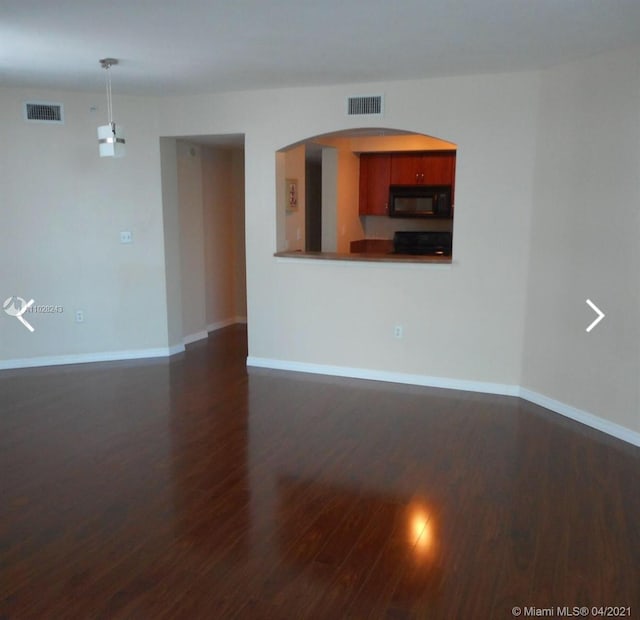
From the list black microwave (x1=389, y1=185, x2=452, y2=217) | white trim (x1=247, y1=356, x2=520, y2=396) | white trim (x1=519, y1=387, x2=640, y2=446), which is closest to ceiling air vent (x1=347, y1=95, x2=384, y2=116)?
white trim (x1=247, y1=356, x2=520, y2=396)

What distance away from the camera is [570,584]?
2.42m

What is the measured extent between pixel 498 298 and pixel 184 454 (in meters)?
2.83

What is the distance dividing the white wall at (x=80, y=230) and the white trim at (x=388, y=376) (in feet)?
4.44

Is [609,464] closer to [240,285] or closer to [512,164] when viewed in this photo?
[512,164]

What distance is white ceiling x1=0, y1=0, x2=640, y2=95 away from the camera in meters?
3.05

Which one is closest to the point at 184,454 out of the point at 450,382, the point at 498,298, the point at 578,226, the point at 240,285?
the point at 450,382

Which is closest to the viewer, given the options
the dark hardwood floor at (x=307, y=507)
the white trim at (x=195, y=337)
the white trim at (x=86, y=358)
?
the dark hardwood floor at (x=307, y=507)

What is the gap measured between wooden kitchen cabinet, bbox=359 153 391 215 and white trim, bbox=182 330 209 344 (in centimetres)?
290

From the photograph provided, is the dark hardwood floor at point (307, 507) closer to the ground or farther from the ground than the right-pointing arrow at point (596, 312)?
closer to the ground

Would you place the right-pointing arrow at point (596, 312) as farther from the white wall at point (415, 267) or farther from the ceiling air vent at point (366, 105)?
the ceiling air vent at point (366, 105)

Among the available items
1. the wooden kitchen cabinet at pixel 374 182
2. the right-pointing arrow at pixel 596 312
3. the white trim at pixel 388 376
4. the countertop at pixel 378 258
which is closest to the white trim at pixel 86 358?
the white trim at pixel 388 376

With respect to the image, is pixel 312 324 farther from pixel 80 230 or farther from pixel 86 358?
pixel 80 230

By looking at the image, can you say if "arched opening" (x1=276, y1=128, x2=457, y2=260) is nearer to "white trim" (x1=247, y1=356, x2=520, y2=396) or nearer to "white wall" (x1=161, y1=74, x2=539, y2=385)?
"white wall" (x1=161, y1=74, x2=539, y2=385)

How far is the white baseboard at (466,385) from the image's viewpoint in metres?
4.11
